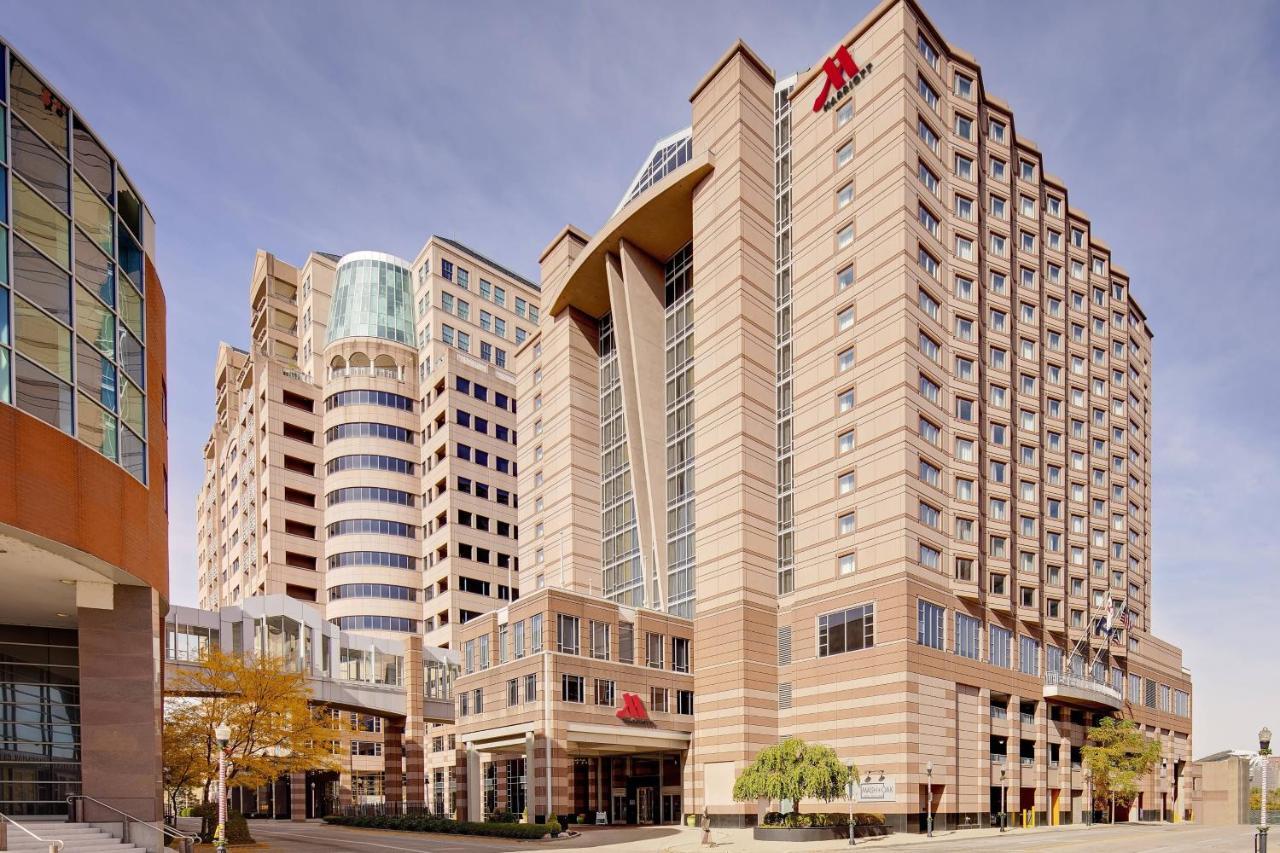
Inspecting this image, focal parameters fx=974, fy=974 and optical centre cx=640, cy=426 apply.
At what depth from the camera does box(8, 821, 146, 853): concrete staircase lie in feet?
78.4

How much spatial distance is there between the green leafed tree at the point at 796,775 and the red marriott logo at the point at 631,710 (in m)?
11.4

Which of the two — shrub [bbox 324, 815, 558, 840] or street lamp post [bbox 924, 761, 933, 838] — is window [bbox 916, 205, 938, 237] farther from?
shrub [bbox 324, 815, 558, 840]

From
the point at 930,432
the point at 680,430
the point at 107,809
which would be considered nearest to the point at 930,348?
the point at 930,432

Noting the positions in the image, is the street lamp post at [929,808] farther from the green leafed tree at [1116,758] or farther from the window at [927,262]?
the window at [927,262]

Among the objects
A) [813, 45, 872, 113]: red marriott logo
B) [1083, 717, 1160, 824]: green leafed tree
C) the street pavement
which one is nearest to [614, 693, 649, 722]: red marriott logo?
the street pavement

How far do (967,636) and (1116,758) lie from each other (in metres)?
20.5

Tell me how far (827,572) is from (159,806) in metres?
40.9

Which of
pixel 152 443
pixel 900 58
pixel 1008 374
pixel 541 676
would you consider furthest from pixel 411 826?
pixel 900 58

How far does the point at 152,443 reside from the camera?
1232 inches

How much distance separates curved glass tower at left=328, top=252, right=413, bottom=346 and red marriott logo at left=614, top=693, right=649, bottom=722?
66.9 meters

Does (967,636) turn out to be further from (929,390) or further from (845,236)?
(845,236)

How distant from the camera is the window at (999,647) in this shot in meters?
62.9

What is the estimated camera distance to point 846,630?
58312 mm

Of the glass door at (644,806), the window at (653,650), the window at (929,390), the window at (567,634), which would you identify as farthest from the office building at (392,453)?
the window at (929,390)
